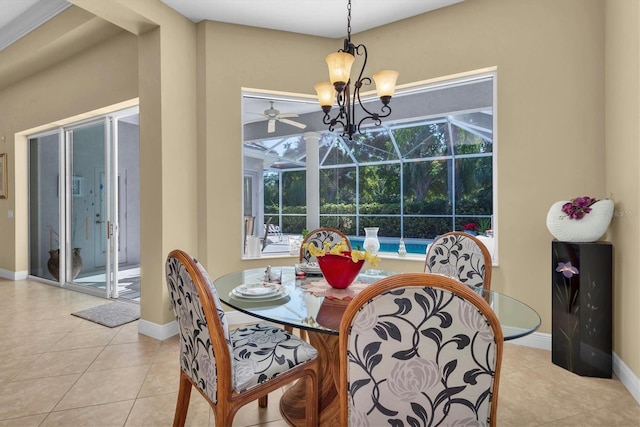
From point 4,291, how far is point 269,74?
4.62 meters

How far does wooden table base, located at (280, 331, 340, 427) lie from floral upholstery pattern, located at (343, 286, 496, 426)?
788mm

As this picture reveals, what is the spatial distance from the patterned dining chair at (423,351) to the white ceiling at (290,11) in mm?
2850

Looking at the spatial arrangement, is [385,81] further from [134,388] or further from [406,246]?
[134,388]

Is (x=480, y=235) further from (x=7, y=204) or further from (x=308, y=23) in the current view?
(x=7, y=204)

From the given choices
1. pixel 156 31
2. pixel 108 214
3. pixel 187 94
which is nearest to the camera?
pixel 156 31

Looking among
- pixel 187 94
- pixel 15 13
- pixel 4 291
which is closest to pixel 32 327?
pixel 4 291

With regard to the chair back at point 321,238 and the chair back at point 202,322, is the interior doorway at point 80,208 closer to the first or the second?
the chair back at point 321,238

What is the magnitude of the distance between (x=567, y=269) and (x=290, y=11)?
119 inches

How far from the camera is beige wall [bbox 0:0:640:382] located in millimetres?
2346

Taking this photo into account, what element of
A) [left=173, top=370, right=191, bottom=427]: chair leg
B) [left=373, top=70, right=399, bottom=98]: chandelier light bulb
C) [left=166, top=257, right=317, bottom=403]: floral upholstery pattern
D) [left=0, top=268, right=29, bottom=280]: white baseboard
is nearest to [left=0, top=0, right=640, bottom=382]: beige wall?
[left=373, top=70, right=399, bottom=98]: chandelier light bulb

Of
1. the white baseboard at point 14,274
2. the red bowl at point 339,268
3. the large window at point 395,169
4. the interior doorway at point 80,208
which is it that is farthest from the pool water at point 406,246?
the white baseboard at point 14,274

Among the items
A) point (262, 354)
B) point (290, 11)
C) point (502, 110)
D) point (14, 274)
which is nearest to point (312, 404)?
point (262, 354)

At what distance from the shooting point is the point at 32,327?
323cm

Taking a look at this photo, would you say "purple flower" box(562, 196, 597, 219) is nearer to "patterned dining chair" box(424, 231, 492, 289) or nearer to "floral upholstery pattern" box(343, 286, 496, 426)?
"patterned dining chair" box(424, 231, 492, 289)
